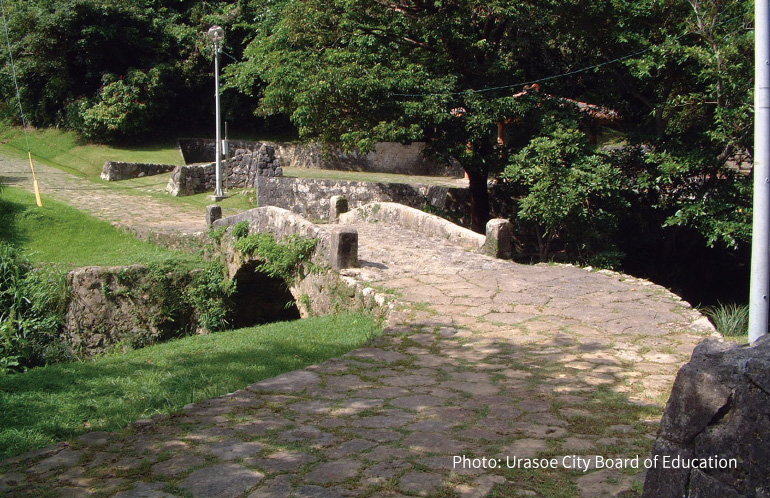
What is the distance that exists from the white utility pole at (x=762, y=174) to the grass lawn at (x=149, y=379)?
3500 mm

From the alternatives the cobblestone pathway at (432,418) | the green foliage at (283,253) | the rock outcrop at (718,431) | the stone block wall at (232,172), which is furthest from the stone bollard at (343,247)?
the stone block wall at (232,172)

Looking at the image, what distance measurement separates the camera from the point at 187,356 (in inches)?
272

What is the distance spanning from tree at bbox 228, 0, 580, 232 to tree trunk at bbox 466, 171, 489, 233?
56 millimetres

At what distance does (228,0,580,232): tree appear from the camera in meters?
14.6

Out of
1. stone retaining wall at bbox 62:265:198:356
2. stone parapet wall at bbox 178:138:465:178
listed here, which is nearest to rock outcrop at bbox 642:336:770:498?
stone retaining wall at bbox 62:265:198:356

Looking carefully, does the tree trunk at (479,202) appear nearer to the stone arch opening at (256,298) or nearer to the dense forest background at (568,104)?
the dense forest background at (568,104)

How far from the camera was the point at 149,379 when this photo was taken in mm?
5793

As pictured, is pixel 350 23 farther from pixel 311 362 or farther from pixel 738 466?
pixel 738 466

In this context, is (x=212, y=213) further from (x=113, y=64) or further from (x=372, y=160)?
(x=113, y=64)

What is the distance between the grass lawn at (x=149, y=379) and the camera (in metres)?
4.64

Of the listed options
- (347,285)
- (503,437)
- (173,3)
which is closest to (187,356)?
(347,285)

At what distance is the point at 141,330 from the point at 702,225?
1079 cm

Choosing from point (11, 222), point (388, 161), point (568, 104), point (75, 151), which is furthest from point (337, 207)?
point (75, 151)

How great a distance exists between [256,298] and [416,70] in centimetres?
609
